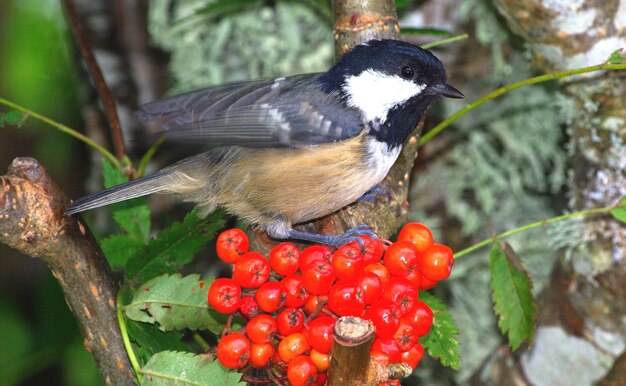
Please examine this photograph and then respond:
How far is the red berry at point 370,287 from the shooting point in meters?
1.78

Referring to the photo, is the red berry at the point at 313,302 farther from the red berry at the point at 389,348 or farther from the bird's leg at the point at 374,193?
the bird's leg at the point at 374,193

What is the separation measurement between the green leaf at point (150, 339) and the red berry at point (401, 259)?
640 mm

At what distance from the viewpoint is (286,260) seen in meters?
1.95

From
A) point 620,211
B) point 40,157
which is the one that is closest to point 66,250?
point 620,211

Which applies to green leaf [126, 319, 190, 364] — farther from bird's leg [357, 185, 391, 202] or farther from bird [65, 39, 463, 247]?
bird's leg [357, 185, 391, 202]

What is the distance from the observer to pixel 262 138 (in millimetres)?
2455

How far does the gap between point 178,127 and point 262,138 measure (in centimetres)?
28

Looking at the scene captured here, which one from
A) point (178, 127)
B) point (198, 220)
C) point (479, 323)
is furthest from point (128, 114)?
point (479, 323)

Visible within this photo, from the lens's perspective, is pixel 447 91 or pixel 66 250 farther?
pixel 447 91

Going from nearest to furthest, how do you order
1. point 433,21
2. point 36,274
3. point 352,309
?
point 352,309 → point 433,21 → point 36,274

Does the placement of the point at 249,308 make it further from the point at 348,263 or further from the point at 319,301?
the point at 348,263

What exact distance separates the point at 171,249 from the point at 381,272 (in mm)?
680

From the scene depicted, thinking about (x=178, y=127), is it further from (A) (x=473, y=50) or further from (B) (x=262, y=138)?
(A) (x=473, y=50)

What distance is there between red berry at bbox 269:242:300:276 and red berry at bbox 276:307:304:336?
0.46 ft
